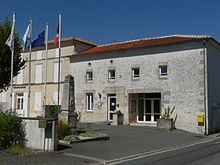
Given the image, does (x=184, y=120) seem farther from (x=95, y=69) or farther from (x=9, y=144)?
(x=9, y=144)

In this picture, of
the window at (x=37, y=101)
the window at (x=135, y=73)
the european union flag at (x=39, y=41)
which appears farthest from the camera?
the window at (x=37, y=101)

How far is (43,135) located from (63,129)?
3441 millimetres

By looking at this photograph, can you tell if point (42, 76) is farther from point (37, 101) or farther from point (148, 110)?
point (148, 110)

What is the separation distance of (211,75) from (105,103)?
8.97m

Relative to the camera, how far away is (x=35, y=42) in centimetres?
2222

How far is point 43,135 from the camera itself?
12.2 metres

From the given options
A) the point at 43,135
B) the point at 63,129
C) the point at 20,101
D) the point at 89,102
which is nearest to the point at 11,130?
the point at 43,135

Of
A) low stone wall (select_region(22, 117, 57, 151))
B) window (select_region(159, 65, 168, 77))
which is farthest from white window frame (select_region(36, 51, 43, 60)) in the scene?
low stone wall (select_region(22, 117, 57, 151))

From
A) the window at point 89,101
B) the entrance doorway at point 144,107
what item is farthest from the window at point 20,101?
the entrance doorway at point 144,107

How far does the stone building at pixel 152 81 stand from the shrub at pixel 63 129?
34.7ft

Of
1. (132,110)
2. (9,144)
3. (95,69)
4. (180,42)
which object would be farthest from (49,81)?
(9,144)

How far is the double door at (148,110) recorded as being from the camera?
86.6ft

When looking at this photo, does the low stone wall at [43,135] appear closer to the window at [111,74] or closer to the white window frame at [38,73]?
the window at [111,74]

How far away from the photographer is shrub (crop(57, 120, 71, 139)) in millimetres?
15344
